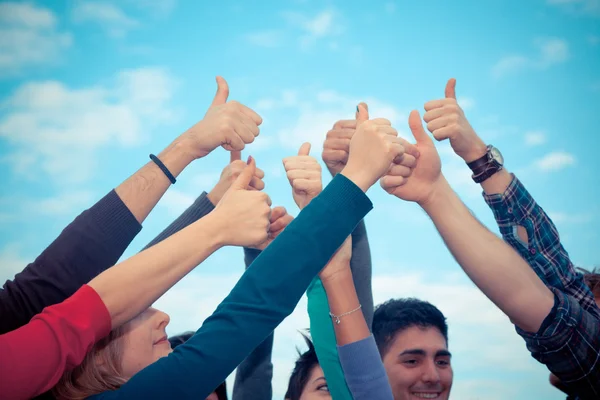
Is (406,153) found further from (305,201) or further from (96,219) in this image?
(96,219)

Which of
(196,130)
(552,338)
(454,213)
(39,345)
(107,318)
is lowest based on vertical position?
(39,345)

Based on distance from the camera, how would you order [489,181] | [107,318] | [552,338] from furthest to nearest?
[489,181] < [552,338] < [107,318]

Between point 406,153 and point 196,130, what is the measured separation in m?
1.23

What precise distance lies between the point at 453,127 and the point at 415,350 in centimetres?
175

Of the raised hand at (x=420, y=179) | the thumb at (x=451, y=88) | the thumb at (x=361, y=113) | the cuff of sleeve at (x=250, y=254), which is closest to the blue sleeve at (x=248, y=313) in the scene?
the thumb at (x=361, y=113)

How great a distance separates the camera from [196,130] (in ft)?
11.3

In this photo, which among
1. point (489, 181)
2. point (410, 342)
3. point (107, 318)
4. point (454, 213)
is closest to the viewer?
Answer: point (107, 318)

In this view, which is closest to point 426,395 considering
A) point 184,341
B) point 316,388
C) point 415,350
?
point 415,350

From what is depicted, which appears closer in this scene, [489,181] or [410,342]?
[489,181]

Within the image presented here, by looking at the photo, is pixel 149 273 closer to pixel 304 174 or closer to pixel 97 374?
pixel 97 374

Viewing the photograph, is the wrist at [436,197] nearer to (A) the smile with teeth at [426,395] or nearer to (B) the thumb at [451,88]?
(B) the thumb at [451,88]

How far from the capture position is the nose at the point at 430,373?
407 cm

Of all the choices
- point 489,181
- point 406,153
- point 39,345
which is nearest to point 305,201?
point 406,153

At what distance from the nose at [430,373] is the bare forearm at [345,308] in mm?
1455
